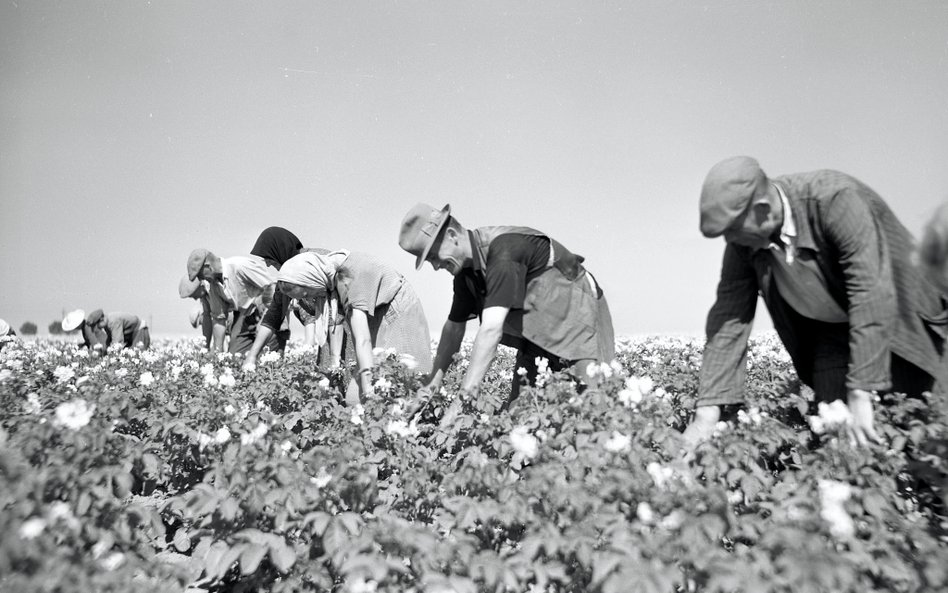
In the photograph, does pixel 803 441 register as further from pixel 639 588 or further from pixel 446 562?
pixel 446 562

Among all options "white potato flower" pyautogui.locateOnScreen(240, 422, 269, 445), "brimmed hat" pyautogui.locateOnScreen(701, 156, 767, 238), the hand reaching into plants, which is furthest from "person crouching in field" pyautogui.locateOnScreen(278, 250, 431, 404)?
the hand reaching into plants

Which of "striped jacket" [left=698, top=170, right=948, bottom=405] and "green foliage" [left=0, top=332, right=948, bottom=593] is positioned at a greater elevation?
"striped jacket" [left=698, top=170, right=948, bottom=405]

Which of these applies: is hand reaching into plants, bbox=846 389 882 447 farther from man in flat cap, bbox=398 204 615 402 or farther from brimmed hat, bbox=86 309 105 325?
brimmed hat, bbox=86 309 105 325

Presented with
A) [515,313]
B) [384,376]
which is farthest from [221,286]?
[515,313]

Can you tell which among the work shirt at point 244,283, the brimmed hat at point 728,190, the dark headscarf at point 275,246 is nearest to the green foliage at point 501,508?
the brimmed hat at point 728,190

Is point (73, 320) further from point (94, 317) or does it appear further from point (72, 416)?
point (72, 416)

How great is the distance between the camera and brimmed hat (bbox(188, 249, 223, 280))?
614 cm

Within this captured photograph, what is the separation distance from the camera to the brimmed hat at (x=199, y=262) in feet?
20.1

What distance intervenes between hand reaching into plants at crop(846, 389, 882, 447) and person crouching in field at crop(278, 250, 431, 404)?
272 centimetres

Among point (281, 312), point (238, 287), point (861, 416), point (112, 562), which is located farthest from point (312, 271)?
point (861, 416)

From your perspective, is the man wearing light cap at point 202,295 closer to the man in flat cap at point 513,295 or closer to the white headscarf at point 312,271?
the white headscarf at point 312,271

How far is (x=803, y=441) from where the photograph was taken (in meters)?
2.41

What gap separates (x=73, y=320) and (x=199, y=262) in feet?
20.0

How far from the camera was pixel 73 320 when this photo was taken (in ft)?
34.5
